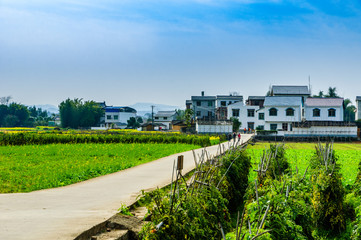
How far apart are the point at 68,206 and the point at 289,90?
72033 millimetres

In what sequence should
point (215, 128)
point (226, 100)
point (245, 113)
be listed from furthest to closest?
point (226, 100), point (245, 113), point (215, 128)

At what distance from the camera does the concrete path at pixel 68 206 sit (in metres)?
6.38

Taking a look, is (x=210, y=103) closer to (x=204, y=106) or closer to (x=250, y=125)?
(x=204, y=106)

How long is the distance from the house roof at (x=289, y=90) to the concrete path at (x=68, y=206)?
6544 cm

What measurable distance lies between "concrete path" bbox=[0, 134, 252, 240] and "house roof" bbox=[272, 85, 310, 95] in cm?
6544

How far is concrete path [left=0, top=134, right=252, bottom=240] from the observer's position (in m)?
6.38

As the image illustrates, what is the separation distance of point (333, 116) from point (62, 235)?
6176 centimetres

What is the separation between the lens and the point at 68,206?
8.77 meters

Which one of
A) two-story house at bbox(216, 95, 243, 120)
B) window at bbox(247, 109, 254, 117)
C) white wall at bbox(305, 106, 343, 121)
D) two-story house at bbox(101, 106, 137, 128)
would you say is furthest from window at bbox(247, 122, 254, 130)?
two-story house at bbox(101, 106, 137, 128)

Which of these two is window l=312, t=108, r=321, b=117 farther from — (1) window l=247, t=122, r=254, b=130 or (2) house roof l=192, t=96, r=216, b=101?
(2) house roof l=192, t=96, r=216, b=101

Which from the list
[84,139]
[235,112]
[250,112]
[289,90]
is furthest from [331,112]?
[84,139]

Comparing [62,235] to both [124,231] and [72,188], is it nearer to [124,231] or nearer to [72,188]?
[124,231]

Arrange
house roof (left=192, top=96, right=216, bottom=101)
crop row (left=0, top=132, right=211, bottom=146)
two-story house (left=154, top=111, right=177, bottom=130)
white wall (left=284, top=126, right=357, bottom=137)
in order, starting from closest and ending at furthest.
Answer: crop row (left=0, top=132, right=211, bottom=146), white wall (left=284, top=126, right=357, bottom=137), house roof (left=192, top=96, right=216, bottom=101), two-story house (left=154, top=111, right=177, bottom=130)

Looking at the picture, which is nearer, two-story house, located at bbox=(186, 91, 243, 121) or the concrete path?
the concrete path
